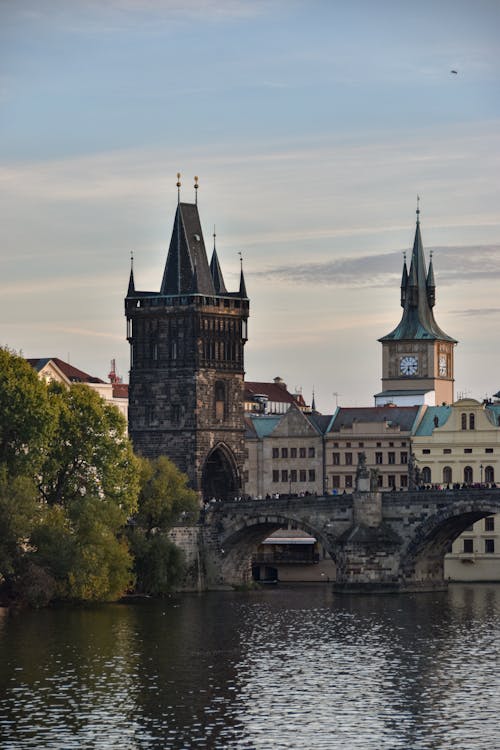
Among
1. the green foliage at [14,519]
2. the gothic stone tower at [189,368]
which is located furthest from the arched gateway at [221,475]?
the green foliage at [14,519]

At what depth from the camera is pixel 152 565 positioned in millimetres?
140625

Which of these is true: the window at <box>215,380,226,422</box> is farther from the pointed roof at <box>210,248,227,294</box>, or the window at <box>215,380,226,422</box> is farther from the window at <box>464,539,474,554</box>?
the window at <box>464,539,474,554</box>

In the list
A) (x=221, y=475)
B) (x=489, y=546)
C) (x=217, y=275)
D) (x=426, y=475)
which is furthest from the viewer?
(x=217, y=275)

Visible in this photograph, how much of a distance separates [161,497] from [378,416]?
35504 millimetres

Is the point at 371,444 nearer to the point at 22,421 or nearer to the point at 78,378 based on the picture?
the point at 78,378

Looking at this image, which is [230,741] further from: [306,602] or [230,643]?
[306,602]

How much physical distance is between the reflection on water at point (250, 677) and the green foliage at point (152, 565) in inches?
300

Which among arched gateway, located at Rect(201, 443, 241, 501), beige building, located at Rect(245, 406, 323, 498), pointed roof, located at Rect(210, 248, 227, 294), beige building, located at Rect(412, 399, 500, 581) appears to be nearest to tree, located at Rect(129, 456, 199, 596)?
arched gateway, located at Rect(201, 443, 241, 501)

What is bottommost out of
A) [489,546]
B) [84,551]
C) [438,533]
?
[84,551]

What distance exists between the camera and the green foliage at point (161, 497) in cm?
14562

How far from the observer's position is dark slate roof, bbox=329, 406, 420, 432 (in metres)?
176

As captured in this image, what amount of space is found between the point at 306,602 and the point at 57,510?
18.1m

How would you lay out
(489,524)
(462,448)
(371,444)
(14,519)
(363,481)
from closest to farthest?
1. (14,519)
2. (363,481)
3. (489,524)
4. (462,448)
5. (371,444)

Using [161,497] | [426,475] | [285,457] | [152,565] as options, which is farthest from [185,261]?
[152,565]
